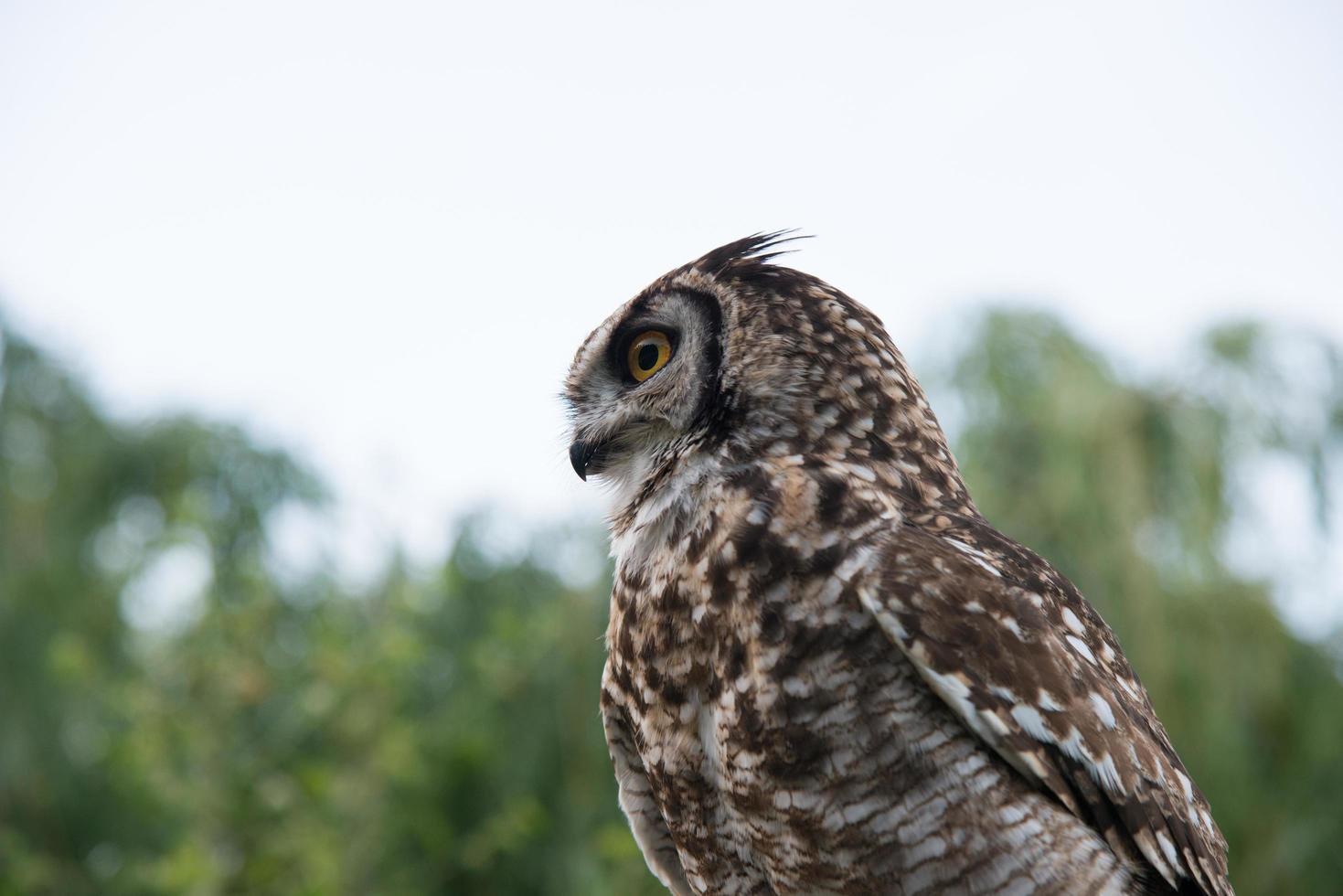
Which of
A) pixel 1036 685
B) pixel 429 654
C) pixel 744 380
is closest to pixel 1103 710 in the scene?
pixel 1036 685

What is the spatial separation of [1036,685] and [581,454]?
92cm

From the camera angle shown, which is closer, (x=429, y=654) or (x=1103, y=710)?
(x=1103, y=710)

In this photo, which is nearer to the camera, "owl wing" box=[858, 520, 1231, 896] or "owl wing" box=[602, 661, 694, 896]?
"owl wing" box=[858, 520, 1231, 896]

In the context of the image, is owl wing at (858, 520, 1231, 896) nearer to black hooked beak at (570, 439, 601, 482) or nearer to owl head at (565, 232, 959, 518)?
owl head at (565, 232, 959, 518)

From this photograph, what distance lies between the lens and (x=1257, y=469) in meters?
4.64

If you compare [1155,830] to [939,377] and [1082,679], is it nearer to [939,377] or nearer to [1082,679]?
[1082,679]

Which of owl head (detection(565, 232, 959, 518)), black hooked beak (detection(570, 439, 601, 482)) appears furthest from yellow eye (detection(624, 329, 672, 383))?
black hooked beak (detection(570, 439, 601, 482))

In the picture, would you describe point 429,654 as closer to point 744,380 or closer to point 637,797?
point 637,797

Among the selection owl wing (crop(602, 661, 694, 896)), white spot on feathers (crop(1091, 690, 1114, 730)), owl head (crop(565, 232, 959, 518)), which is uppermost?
owl head (crop(565, 232, 959, 518))

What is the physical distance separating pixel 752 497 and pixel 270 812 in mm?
2313

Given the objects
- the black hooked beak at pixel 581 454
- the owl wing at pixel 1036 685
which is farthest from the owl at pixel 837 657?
the black hooked beak at pixel 581 454

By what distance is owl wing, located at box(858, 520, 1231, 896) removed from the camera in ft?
4.87

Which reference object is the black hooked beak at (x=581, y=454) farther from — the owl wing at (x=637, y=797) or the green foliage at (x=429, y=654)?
the green foliage at (x=429, y=654)

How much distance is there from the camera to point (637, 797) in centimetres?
189
